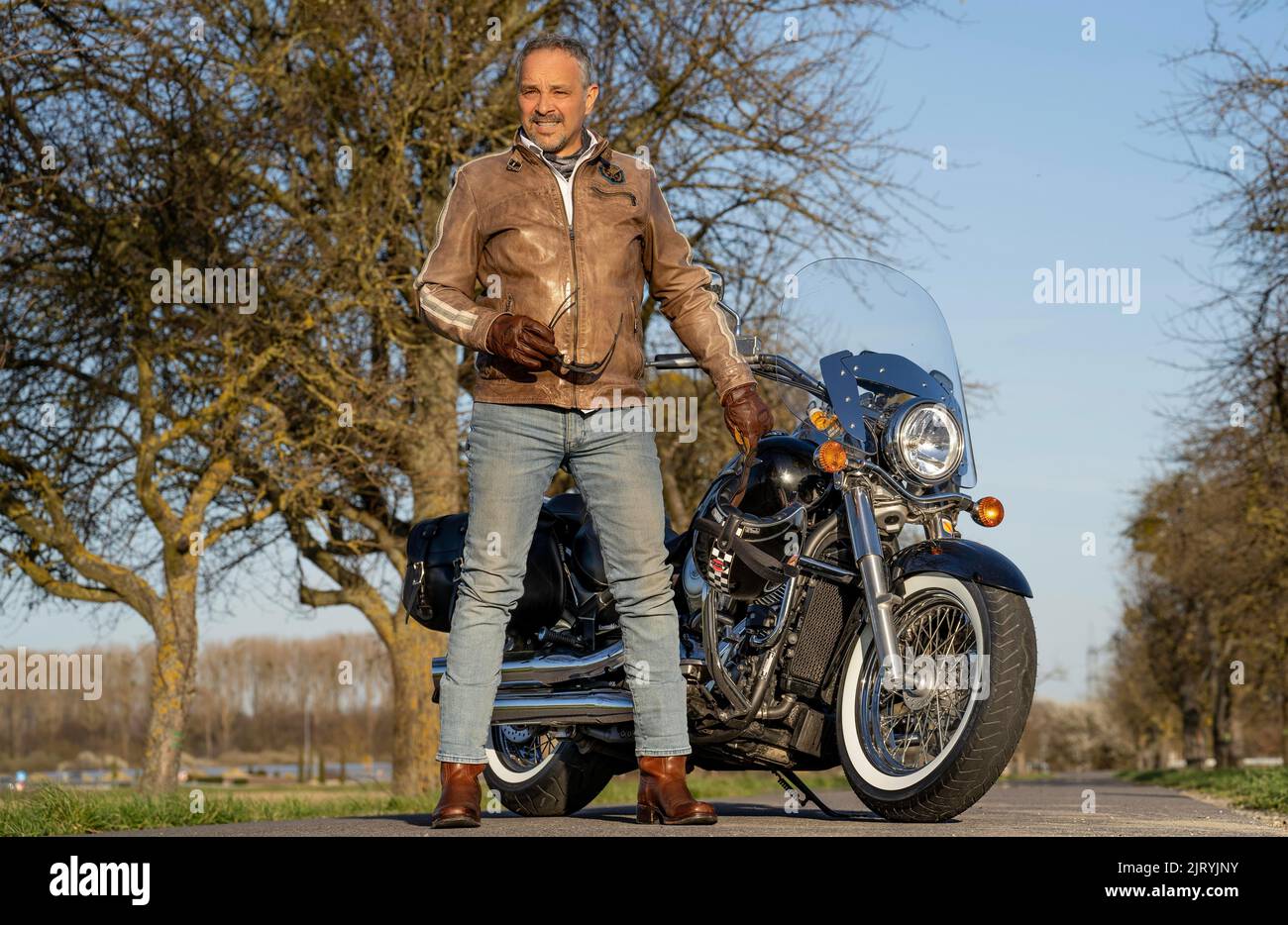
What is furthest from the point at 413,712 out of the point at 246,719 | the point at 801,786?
the point at 246,719

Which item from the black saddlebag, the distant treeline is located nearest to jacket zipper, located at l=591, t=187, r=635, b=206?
the black saddlebag

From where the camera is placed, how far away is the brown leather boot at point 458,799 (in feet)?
15.2

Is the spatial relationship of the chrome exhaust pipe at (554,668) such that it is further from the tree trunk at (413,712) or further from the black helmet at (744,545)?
the tree trunk at (413,712)

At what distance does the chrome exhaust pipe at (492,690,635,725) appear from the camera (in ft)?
17.4

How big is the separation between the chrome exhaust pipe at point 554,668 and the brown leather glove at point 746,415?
102 centimetres

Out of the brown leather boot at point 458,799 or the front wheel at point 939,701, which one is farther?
the brown leather boot at point 458,799

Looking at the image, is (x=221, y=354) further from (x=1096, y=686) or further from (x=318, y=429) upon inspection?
(x=1096, y=686)

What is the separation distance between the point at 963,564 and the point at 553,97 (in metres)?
1.93

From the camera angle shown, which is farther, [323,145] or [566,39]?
[323,145]

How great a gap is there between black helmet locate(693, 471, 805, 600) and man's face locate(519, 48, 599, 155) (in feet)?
4.40

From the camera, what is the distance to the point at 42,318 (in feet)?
41.3

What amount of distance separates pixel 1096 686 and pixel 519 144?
71183 millimetres

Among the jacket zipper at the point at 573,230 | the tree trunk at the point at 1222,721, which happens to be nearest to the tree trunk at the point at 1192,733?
the tree trunk at the point at 1222,721
